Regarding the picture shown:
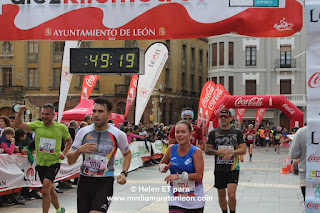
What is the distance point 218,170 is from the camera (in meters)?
9.07

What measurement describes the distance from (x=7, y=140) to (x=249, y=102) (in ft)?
62.0

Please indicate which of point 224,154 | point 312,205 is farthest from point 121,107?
point 312,205

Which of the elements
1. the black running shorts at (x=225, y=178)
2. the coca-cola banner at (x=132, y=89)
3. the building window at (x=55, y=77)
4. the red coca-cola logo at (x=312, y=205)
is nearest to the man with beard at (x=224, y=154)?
the black running shorts at (x=225, y=178)

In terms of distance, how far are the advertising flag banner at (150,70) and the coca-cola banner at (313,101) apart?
16748 mm

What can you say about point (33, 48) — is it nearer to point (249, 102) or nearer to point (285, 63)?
point (285, 63)

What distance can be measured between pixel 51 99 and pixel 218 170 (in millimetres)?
48224

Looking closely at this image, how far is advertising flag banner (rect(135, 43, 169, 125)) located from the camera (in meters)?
22.1

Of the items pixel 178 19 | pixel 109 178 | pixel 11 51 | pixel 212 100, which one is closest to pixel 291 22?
pixel 178 19

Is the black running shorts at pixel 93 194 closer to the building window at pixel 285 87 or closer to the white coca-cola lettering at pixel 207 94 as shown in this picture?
the white coca-cola lettering at pixel 207 94

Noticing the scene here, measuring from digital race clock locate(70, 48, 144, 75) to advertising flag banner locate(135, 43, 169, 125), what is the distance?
13918 mm

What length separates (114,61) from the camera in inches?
311

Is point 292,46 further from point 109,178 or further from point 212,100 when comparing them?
point 109,178

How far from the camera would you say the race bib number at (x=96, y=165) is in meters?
6.40

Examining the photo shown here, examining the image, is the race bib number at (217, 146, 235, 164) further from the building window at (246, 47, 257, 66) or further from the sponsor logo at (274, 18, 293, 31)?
the building window at (246, 47, 257, 66)
